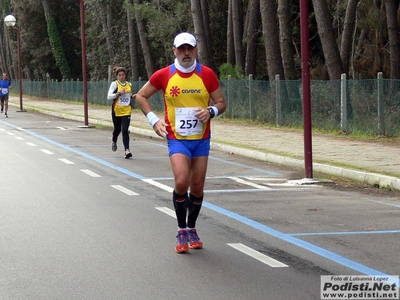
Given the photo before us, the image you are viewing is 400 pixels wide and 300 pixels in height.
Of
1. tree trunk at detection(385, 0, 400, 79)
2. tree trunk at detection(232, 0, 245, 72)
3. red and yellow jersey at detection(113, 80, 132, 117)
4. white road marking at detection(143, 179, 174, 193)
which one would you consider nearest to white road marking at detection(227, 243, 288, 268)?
white road marking at detection(143, 179, 174, 193)

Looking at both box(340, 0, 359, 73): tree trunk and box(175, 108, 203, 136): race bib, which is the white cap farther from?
box(340, 0, 359, 73): tree trunk

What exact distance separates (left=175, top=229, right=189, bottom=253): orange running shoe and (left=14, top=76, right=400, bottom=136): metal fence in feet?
44.6

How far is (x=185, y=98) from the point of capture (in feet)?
25.7

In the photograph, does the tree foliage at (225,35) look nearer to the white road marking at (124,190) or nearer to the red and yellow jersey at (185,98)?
the white road marking at (124,190)

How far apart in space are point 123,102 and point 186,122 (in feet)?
33.1

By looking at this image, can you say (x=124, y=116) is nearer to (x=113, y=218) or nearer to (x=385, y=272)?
(x=113, y=218)

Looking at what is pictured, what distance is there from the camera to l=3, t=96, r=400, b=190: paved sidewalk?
13.6m

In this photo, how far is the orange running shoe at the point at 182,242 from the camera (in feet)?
25.6

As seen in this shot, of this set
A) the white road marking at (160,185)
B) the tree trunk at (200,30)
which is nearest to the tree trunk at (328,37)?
the tree trunk at (200,30)

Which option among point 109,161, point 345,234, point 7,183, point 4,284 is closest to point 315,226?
point 345,234

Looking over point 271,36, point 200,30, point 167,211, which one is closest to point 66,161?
point 167,211

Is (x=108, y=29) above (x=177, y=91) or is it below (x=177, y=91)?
above

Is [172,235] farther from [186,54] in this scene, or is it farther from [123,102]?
[123,102]

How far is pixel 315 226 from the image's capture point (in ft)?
30.2
